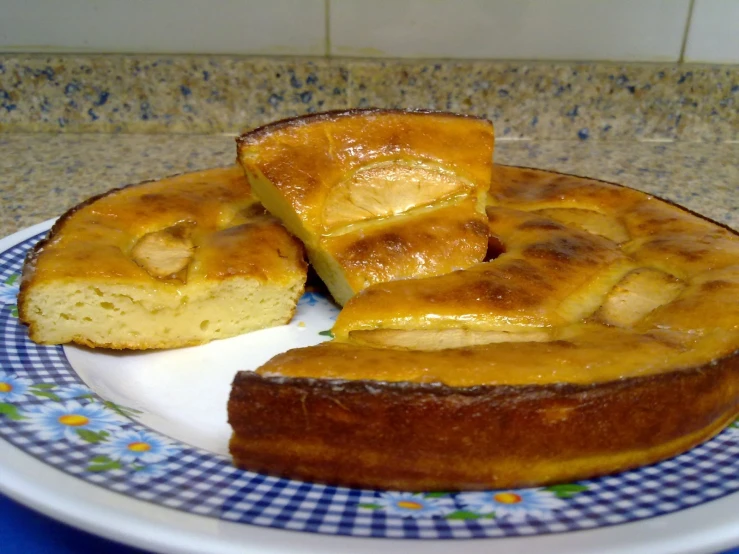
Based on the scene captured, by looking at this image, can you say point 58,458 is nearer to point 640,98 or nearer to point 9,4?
point 9,4

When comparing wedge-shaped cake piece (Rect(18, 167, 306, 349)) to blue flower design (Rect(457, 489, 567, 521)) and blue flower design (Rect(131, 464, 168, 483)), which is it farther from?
blue flower design (Rect(457, 489, 567, 521))

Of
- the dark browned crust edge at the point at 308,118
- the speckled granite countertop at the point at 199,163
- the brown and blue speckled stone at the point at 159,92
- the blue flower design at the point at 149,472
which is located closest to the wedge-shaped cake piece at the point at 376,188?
the dark browned crust edge at the point at 308,118

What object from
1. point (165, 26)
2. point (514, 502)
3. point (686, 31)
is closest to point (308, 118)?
point (514, 502)

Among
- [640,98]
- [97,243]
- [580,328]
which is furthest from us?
[640,98]

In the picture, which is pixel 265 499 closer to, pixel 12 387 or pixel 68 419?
pixel 68 419

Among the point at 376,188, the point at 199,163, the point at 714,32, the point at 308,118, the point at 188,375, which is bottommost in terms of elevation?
the point at 188,375

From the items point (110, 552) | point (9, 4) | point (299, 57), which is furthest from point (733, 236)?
point (9, 4)

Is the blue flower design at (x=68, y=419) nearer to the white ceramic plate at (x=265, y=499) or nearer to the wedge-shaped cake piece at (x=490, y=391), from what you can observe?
the white ceramic plate at (x=265, y=499)
